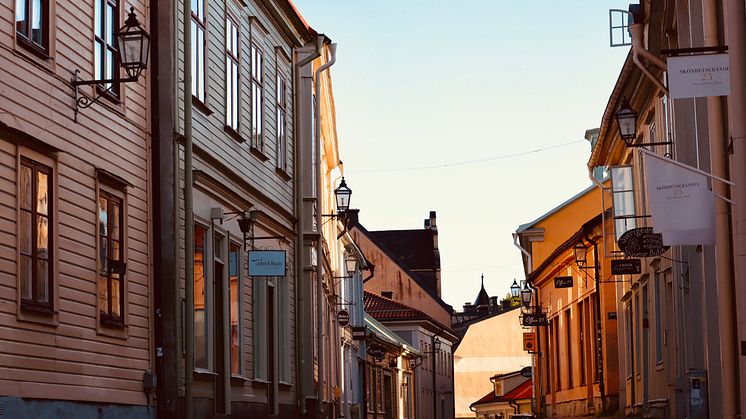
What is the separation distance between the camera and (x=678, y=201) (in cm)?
1095

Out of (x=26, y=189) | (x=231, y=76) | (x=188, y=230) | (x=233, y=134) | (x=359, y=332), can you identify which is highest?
(x=231, y=76)

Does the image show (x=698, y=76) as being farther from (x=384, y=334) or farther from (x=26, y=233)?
(x=384, y=334)

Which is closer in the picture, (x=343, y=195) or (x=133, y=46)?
(x=133, y=46)

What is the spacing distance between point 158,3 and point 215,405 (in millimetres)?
5608

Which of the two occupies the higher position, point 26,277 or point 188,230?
point 188,230

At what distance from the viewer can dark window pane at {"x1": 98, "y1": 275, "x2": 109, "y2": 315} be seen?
46.7 feet

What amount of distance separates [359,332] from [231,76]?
2423cm

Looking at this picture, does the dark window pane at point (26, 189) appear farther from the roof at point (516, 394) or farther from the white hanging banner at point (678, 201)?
the roof at point (516, 394)

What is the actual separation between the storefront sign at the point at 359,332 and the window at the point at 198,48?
2546cm

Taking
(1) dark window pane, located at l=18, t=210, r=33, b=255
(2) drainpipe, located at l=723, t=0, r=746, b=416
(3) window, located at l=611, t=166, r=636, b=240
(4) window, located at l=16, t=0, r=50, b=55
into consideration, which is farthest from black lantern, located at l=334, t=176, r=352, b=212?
(2) drainpipe, located at l=723, t=0, r=746, b=416

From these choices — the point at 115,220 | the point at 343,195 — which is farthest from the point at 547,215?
the point at 115,220

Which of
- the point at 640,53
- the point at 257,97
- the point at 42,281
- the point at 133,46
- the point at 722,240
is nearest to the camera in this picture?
the point at 722,240

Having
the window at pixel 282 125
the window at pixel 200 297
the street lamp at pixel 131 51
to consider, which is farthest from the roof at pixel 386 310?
the street lamp at pixel 131 51

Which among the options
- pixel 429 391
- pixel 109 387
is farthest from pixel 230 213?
pixel 429 391
